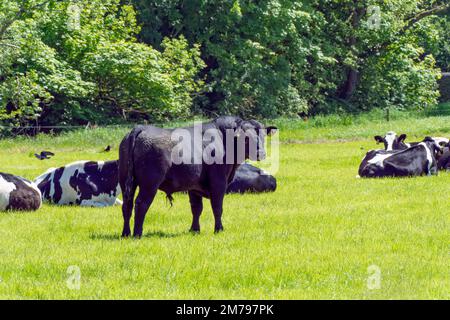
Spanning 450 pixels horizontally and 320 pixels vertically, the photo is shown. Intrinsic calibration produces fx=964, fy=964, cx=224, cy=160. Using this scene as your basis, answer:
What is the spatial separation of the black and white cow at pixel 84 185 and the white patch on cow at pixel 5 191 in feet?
4.28

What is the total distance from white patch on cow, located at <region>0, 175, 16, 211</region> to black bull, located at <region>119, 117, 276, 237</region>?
3.09m

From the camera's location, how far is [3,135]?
99.4ft

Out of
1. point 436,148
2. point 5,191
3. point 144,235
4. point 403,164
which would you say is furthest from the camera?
point 436,148

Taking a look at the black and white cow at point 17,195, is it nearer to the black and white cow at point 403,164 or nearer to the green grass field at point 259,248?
the green grass field at point 259,248

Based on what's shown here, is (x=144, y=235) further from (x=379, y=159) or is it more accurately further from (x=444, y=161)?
(x=444, y=161)

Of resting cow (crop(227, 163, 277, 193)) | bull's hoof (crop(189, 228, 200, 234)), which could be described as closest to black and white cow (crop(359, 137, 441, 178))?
resting cow (crop(227, 163, 277, 193))

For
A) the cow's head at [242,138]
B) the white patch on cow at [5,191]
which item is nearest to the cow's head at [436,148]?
the cow's head at [242,138]

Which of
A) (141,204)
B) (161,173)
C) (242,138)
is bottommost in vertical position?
(141,204)

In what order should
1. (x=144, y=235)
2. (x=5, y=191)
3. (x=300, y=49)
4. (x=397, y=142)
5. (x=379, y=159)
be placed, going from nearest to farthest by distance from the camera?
1. (x=144, y=235)
2. (x=5, y=191)
3. (x=379, y=159)
4. (x=397, y=142)
5. (x=300, y=49)

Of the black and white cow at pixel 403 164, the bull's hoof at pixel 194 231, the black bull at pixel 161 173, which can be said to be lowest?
the bull's hoof at pixel 194 231

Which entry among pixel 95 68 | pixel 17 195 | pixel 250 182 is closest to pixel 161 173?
pixel 17 195

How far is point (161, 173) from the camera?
1230 cm

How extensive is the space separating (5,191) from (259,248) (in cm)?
517

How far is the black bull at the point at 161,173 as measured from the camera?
12.3 metres
